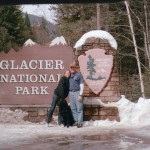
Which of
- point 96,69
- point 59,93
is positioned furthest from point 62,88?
point 96,69

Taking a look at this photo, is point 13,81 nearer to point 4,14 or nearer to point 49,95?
point 49,95

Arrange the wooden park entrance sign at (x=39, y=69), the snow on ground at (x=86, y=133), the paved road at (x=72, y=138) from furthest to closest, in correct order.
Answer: the wooden park entrance sign at (x=39, y=69)
the snow on ground at (x=86, y=133)
the paved road at (x=72, y=138)

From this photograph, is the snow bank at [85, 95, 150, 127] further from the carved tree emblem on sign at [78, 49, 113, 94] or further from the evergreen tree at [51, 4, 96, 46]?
the evergreen tree at [51, 4, 96, 46]

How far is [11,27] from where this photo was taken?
3722 cm

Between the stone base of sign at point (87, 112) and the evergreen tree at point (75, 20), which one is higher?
the evergreen tree at point (75, 20)

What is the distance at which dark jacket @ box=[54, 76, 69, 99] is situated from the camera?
10.6 metres

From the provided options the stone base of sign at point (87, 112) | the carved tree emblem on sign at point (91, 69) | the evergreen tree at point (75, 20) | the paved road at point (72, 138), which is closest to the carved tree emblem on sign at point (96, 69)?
the carved tree emblem on sign at point (91, 69)

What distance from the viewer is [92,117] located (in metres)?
11.2

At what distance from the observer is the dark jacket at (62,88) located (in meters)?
10.6

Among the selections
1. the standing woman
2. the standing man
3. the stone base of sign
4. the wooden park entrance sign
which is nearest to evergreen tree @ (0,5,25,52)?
the wooden park entrance sign

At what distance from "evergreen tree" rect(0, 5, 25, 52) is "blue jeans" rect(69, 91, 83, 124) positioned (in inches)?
977

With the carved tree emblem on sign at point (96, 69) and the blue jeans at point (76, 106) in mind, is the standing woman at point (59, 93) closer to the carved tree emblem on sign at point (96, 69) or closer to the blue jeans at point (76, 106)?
the blue jeans at point (76, 106)

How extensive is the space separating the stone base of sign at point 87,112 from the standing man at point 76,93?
18.9 inches

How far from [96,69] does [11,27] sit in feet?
88.1
